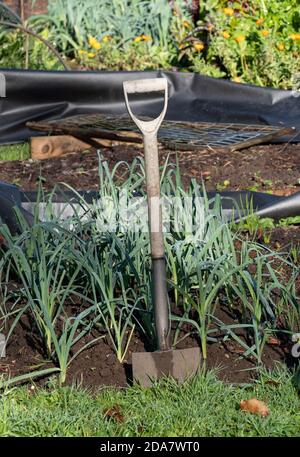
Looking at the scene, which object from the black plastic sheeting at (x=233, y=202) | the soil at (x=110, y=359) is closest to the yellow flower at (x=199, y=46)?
the black plastic sheeting at (x=233, y=202)

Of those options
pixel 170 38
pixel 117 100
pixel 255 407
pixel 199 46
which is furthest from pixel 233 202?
pixel 170 38

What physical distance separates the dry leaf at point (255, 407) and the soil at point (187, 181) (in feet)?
0.84

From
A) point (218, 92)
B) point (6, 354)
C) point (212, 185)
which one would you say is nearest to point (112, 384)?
point (6, 354)

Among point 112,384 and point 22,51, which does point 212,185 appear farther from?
point 22,51

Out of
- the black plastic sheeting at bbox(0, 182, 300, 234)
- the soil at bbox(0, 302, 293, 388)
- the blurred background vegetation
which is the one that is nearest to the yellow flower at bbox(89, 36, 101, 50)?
the blurred background vegetation

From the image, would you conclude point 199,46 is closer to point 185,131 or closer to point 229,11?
point 229,11

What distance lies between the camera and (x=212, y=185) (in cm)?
545

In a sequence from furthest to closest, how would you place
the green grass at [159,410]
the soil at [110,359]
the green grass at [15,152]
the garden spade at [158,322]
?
the green grass at [15,152], the soil at [110,359], the garden spade at [158,322], the green grass at [159,410]

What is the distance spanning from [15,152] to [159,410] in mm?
3919

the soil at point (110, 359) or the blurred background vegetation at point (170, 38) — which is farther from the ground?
the blurred background vegetation at point (170, 38)

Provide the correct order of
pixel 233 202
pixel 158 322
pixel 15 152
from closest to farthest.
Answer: pixel 158 322, pixel 233 202, pixel 15 152

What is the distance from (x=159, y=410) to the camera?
9.18 ft

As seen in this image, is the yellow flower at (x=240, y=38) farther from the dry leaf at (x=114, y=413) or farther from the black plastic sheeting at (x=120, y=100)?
the dry leaf at (x=114, y=413)

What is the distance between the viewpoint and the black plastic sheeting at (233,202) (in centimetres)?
435
